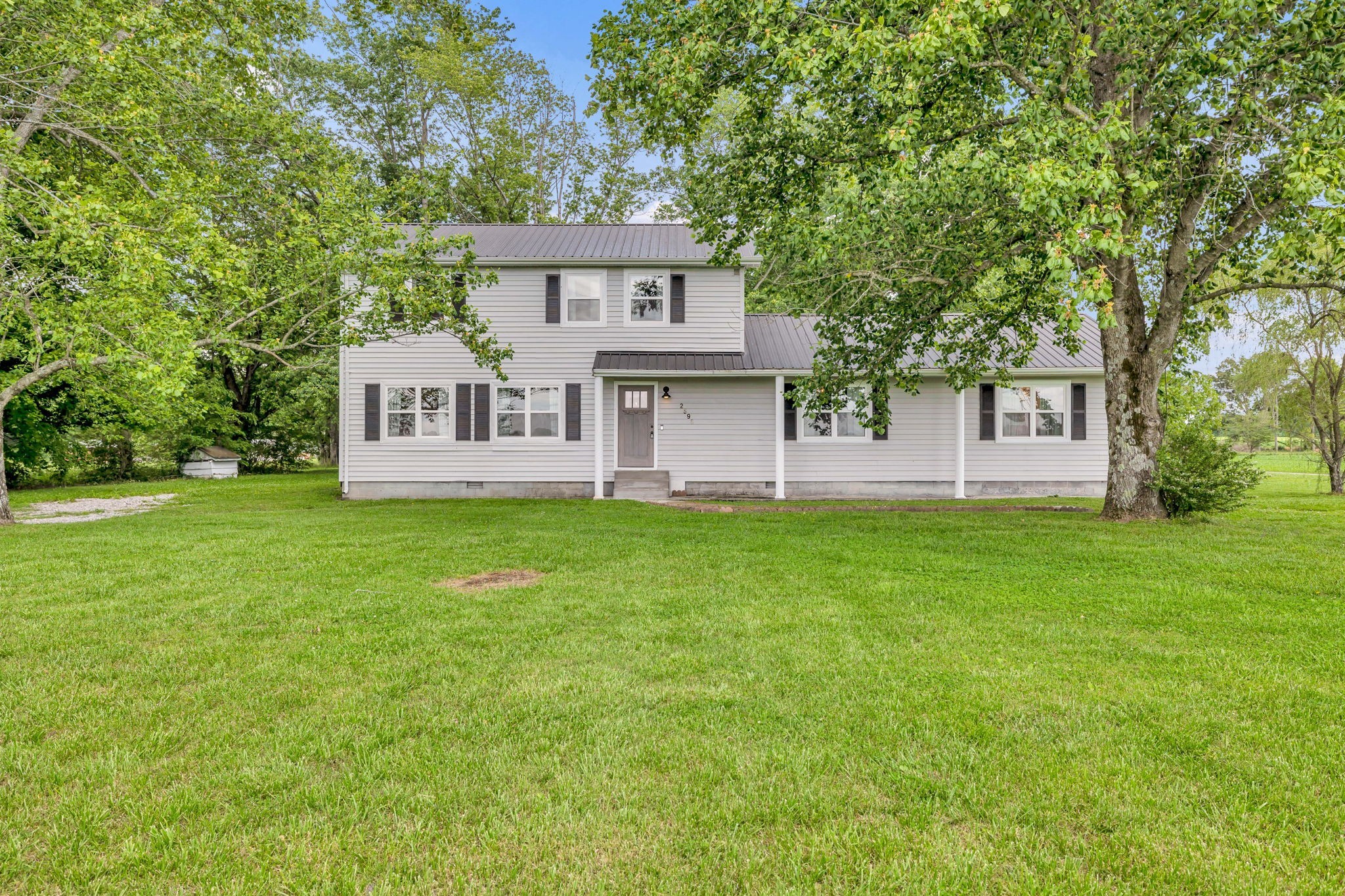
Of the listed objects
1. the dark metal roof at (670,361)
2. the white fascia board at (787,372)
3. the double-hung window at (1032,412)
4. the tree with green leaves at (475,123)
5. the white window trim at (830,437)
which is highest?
the tree with green leaves at (475,123)

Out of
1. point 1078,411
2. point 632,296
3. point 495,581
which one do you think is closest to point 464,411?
point 632,296

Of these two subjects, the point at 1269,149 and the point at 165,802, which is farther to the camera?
the point at 1269,149

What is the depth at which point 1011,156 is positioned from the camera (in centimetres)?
655

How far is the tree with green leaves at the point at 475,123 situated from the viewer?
76.5 ft

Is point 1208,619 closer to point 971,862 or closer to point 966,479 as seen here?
point 971,862

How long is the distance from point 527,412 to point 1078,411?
38.4ft

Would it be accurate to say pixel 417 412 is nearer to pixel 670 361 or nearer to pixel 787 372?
pixel 670 361

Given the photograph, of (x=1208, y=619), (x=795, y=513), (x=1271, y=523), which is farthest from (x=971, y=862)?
(x=1271, y=523)

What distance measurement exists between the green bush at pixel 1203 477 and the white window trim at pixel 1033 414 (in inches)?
171

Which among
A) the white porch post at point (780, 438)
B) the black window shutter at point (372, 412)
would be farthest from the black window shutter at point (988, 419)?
the black window shutter at point (372, 412)

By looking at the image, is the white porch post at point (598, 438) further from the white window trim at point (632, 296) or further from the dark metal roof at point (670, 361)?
the white window trim at point (632, 296)

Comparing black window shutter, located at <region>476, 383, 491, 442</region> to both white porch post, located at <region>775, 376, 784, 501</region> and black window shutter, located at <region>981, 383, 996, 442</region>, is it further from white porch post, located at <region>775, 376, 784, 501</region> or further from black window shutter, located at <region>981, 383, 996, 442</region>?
black window shutter, located at <region>981, 383, 996, 442</region>

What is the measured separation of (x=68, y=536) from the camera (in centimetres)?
840

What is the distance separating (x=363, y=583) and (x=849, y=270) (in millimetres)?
6857
